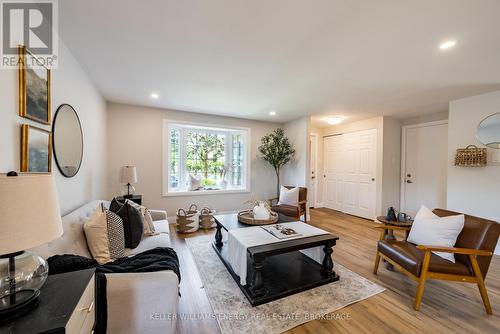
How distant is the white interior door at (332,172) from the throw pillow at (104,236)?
4.98m

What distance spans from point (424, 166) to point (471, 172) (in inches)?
44.1

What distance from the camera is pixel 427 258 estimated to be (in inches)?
68.4

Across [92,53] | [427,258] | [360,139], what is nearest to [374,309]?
[427,258]

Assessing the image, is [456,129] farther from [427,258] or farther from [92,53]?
[92,53]

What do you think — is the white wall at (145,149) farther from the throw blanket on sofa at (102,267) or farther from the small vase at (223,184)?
the throw blanket on sofa at (102,267)

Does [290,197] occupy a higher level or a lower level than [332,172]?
lower

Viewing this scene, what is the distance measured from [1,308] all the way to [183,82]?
8.71ft

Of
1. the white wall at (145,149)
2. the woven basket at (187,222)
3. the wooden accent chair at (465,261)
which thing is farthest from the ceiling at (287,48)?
the woven basket at (187,222)

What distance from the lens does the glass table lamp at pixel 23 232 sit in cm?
64

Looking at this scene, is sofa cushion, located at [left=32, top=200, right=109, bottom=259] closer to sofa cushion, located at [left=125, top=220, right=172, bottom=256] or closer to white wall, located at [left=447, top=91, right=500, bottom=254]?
sofa cushion, located at [left=125, top=220, right=172, bottom=256]

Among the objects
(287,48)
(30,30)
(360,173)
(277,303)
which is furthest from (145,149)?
(360,173)

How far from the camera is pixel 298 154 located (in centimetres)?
479

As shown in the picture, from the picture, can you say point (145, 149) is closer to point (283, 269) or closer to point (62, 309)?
point (283, 269)

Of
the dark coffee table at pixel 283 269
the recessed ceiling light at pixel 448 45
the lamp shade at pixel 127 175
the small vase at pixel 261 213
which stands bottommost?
the dark coffee table at pixel 283 269
